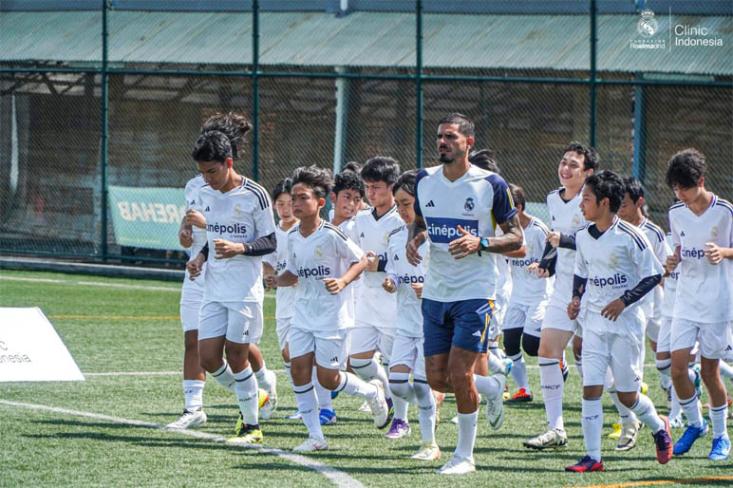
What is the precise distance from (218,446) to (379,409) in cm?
136

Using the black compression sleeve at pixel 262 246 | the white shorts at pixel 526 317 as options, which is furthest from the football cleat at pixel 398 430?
the white shorts at pixel 526 317

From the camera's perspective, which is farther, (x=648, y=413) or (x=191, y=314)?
(x=191, y=314)

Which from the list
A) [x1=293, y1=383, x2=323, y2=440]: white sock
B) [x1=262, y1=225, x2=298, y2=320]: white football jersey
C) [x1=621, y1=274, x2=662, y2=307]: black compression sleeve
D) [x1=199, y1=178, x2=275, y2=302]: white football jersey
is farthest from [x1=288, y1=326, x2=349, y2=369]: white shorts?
[x1=621, y1=274, x2=662, y2=307]: black compression sleeve

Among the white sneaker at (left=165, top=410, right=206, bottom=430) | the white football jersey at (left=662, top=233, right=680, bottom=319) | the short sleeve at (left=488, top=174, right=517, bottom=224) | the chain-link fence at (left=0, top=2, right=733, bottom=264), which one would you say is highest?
the chain-link fence at (left=0, top=2, right=733, bottom=264)

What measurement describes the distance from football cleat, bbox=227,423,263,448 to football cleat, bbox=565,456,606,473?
7.10ft

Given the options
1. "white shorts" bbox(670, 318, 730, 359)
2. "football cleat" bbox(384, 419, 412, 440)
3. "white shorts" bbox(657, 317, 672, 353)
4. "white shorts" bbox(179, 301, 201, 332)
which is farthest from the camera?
"white shorts" bbox(657, 317, 672, 353)

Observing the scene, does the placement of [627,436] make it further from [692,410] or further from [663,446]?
[663,446]

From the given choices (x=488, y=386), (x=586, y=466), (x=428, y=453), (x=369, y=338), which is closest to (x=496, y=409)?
(x=488, y=386)

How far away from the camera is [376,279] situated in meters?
10.4

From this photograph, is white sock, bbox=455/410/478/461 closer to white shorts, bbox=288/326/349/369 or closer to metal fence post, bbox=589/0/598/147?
white shorts, bbox=288/326/349/369

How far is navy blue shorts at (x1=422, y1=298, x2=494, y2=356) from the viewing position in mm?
8297

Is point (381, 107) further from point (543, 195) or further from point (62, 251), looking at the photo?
point (62, 251)

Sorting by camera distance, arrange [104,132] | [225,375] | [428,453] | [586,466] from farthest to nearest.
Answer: [104,132] < [225,375] < [428,453] < [586,466]

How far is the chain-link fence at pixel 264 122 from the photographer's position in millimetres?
20391
